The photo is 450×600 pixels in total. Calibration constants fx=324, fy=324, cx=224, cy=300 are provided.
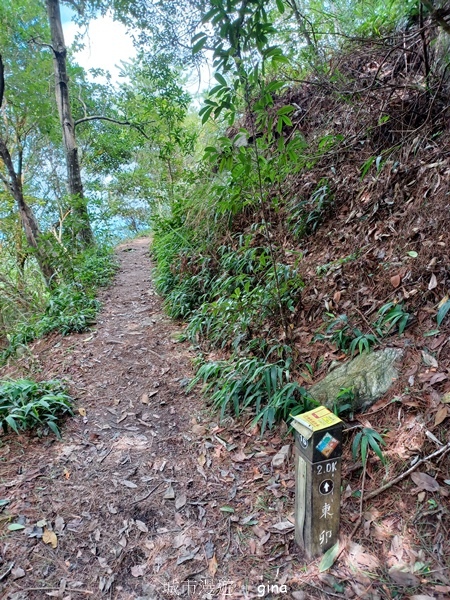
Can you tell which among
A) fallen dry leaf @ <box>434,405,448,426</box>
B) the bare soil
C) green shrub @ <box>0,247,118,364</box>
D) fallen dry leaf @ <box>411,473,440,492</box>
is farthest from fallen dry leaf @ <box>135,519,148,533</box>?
green shrub @ <box>0,247,118,364</box>

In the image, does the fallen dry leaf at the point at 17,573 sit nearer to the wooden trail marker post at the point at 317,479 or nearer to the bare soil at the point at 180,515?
the bare soil at the point at 180,515

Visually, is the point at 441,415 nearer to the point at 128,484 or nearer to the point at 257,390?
the point at 257,390

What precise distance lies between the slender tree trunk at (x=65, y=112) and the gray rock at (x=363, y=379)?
512 centimetres

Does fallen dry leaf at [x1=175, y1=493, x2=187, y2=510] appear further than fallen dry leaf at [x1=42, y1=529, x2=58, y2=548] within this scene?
Yes

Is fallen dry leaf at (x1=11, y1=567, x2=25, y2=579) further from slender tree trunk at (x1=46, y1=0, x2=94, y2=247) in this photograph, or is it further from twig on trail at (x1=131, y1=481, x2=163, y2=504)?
slender tree trunk at (x1=46, y1=0, x2=94, y2=247)

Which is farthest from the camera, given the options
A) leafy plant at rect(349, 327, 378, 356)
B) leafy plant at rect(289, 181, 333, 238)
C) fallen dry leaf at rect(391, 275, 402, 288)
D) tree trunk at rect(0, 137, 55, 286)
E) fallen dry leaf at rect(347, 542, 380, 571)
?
tree trunk at rect(0, 137, 55, 286)

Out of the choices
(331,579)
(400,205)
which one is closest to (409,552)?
(331,579)

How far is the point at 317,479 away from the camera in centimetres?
154

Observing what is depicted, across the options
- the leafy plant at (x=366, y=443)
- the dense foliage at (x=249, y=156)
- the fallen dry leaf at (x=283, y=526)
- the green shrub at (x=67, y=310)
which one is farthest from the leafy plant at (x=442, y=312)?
the green shrub at (x=67, y=310)

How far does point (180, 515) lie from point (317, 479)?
0.97 meters

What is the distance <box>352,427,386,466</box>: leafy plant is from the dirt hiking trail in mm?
465

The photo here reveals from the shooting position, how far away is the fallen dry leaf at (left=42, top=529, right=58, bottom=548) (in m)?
1.84

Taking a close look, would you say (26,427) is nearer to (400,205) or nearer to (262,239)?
(262,239)

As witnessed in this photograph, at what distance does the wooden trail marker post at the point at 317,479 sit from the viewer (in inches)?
59.6
